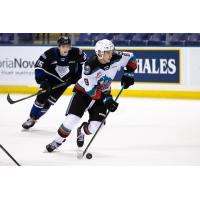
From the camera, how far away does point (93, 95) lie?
15.8 feet

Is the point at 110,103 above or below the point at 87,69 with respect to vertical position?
below

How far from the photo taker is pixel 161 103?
780 cm

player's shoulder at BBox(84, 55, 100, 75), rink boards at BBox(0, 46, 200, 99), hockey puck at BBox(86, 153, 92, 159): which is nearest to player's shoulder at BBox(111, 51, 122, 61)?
player's shoulder at BBox(84, 55, 100, 75)

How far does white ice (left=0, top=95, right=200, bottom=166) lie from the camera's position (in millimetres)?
4871

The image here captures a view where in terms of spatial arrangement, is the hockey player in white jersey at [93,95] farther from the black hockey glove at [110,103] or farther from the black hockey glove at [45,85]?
the black hockey glove at [45,85]

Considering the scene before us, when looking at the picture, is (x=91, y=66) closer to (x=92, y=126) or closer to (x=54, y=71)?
(x=92, y=126)

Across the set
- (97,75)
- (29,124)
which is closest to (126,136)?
(29,124)

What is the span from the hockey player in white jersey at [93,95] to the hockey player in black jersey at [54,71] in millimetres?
587

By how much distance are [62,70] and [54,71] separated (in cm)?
8

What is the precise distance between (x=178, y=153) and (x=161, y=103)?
108 inches

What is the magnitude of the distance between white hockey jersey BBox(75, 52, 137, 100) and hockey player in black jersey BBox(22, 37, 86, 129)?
0.57 m

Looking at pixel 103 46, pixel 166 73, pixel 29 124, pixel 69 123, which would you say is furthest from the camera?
pixel 166 73

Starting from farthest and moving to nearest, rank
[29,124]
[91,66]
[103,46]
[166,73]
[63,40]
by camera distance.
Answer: [166,73] → [29,124] → [63,40] → [91,66] → [103,46]
